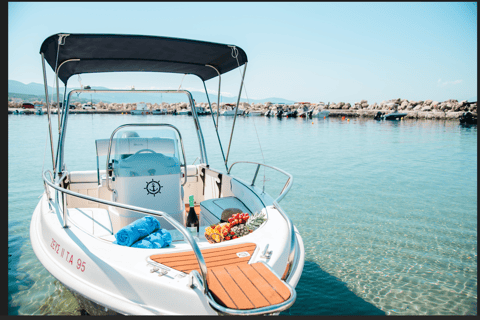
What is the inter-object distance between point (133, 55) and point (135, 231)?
8.59 ft

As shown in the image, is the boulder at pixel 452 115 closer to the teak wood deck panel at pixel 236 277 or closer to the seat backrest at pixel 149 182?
the seat backrest at pixel 149 182

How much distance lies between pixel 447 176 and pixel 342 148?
21.7 ft

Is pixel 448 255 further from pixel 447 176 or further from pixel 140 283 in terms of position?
pixel 447 176

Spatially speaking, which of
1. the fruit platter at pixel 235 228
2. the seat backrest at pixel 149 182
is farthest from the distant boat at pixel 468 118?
the seat backrest at pixel 149 182

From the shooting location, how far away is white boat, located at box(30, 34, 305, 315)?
183 cm

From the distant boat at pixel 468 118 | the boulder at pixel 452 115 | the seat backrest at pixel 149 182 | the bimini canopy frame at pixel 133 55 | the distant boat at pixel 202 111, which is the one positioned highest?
the distant boat at pixel 202 111

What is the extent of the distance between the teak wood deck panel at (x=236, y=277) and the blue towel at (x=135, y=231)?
16.0 inches

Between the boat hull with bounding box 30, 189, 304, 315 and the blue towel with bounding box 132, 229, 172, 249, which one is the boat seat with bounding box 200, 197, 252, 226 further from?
the boat hull with bounding box 30, 189, 304, 315

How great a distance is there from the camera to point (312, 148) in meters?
16.3

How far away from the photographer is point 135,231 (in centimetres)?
245

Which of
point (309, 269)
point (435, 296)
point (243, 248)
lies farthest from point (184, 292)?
point (435, 296)

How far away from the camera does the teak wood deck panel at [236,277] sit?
65.9 inches

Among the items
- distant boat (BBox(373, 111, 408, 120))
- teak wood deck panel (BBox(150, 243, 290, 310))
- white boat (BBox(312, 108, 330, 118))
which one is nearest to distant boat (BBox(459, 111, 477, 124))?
distant boat (BBox(373, 111, 408, 120))

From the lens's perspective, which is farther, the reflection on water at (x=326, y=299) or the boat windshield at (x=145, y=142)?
the boat windshield at (x=145, y=142)
